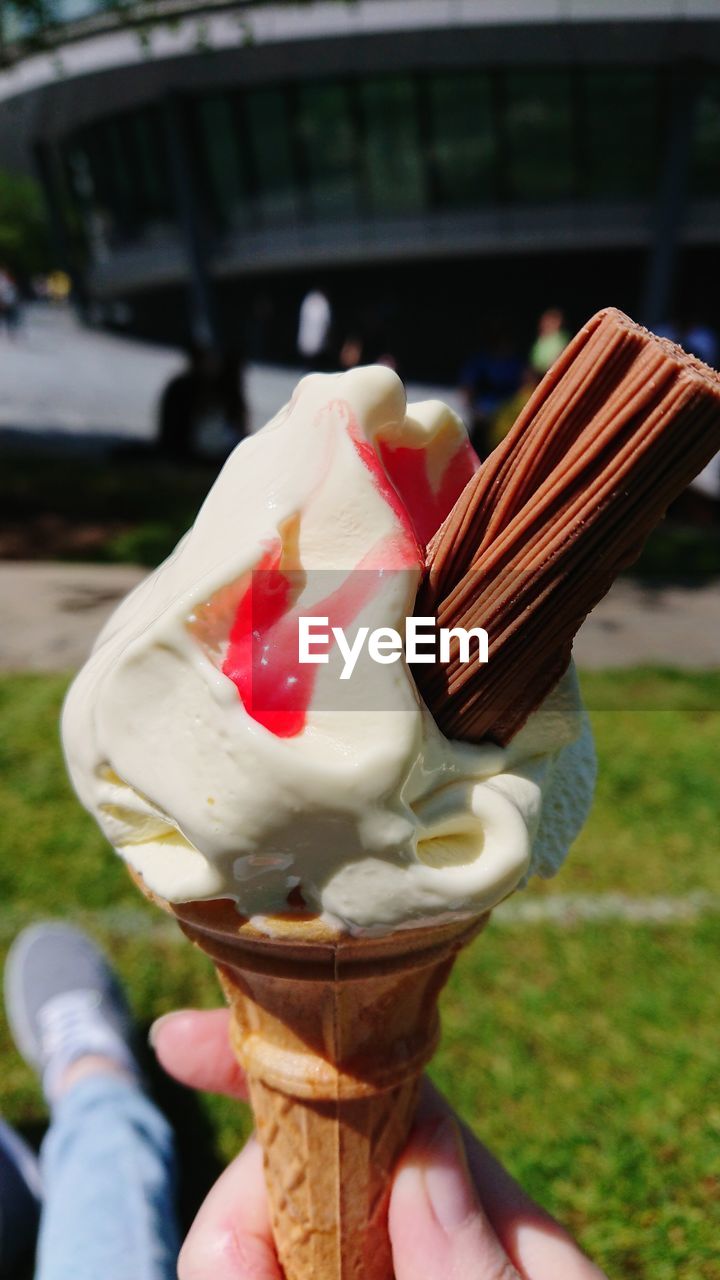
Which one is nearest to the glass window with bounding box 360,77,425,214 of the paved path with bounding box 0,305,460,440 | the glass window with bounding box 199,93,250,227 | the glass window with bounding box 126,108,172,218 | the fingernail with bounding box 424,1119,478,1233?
the glass window with bounding box 199,93,250,227

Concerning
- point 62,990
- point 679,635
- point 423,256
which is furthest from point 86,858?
point 423,256

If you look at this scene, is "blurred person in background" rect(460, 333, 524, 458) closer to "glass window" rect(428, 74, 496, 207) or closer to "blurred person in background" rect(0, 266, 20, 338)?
"glass window" rect(428, 74, 496, 207)

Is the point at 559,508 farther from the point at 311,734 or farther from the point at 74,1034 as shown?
the point at 74,1034

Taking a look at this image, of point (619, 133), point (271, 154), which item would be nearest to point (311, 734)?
point (619, 133)

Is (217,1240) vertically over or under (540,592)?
under

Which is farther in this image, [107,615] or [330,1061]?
[107,615]

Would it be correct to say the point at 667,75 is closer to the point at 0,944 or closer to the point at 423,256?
the point at 423,256
